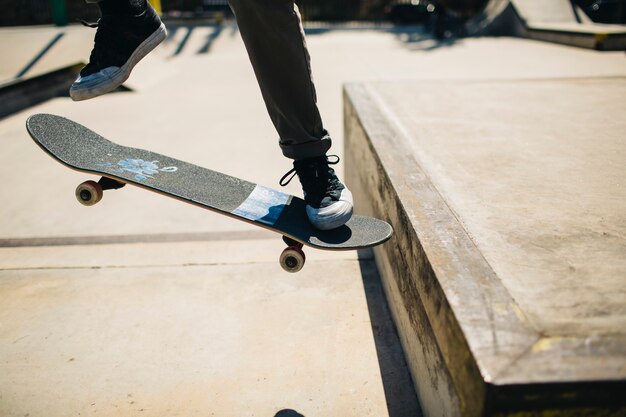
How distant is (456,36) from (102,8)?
1343cm

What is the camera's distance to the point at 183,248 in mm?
3082

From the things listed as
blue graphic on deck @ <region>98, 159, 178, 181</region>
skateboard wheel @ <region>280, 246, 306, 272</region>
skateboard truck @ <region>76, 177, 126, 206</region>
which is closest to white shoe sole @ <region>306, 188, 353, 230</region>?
skateboard wheel @ <region>280, 246, 306, 272</region>

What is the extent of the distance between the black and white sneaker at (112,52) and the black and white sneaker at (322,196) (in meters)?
0.86

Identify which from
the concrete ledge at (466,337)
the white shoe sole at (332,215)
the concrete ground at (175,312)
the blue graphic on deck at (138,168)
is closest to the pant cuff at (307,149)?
the white shoe sole at (332,215)

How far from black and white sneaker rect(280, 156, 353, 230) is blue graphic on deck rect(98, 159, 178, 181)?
27.8 inches

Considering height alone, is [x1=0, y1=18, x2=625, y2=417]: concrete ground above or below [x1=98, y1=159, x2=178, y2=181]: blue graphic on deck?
below

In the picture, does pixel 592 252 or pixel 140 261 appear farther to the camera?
pixel 140 261

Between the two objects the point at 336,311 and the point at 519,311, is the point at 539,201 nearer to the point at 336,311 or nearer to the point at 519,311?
the point at 519,311

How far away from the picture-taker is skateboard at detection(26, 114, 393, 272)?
197cm

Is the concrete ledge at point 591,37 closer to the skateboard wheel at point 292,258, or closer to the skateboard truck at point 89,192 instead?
the skateboard wheel at point 292,258

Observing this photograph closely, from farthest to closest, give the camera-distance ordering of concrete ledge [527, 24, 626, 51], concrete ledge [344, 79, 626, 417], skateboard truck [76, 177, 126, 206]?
concrete ledge [527, 24, 626, 51]
skateboard truck [76, 177, 126, 206]
concrete ledge [344, 79, 626, 417]

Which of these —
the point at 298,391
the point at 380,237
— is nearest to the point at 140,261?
the point at 298,391

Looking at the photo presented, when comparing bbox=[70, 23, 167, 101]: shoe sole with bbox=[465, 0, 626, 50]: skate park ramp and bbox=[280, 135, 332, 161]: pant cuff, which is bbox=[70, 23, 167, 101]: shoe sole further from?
bbox=[465, 0, 626, 50]: skate park ramp

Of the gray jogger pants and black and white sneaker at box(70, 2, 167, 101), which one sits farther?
black and white sneaker at box(70, 2, 167, 101)
